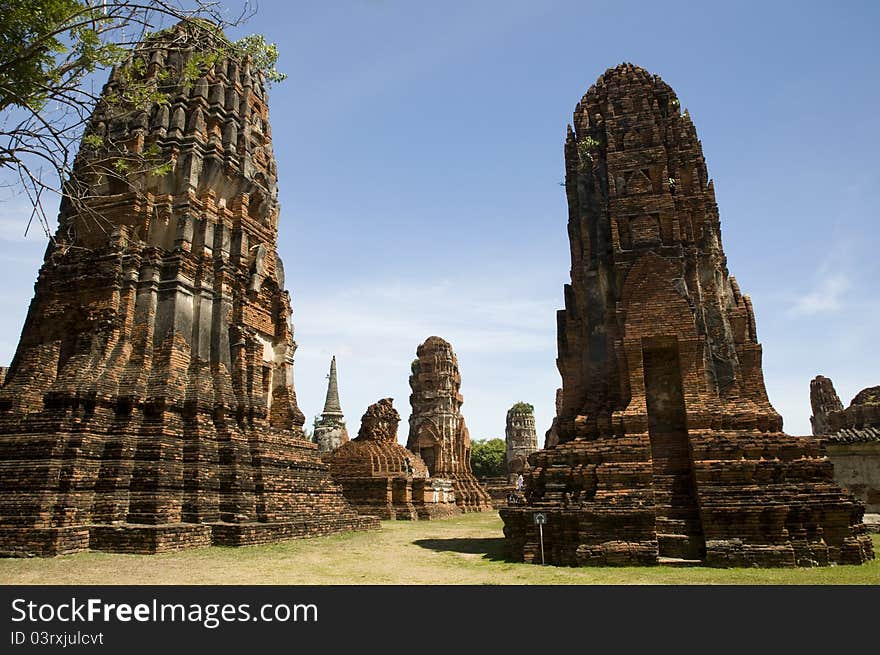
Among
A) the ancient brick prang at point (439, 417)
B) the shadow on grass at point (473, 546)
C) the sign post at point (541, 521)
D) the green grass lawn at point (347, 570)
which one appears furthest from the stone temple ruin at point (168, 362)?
the ancient brick prang at point (439, 417)

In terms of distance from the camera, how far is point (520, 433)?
56688 millimetres

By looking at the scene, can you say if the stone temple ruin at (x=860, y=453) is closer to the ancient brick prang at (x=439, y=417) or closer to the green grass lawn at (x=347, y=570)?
the green grass lawn at (x=347, y=570)

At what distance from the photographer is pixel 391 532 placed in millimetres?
18281

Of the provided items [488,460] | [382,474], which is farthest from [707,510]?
[488,460]

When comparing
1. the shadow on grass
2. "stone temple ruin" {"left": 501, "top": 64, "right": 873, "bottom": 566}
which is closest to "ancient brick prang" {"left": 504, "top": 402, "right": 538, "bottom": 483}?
the shadow on grass

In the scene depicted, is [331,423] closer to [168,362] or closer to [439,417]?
[439,417]

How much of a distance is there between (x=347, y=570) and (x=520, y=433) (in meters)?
47.5

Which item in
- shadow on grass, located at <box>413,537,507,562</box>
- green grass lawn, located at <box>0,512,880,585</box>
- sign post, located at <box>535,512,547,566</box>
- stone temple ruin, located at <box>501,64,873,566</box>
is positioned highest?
stone temple ruin, located at <box>501,64,873,566</box>

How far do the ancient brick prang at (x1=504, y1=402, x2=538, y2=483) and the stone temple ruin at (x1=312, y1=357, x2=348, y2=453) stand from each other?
16.1 m

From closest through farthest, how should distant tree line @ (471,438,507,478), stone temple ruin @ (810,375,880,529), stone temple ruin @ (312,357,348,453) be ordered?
stone temple ruin @ (810,375,880,529) < stone temple ruin @ (312,357,348,453) < distant tree line @ (471,438,507,478)

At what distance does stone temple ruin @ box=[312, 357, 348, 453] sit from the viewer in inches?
1750

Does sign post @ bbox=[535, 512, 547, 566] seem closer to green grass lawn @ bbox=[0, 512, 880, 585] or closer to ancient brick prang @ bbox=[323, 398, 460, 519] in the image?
green grass lawn @ bbox=[0, 512, 880, 585]

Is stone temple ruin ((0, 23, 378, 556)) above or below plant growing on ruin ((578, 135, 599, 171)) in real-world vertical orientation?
below
